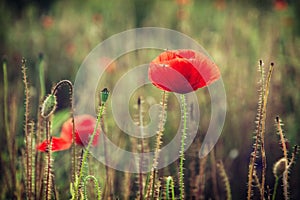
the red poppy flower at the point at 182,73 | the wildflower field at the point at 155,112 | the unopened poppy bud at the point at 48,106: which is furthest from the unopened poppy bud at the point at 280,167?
the unopened poppy bud at the point at 48,106

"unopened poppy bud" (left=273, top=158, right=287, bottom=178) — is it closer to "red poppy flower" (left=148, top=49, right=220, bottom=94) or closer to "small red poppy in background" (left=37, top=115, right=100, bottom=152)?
"red poppy flower" (left=148, top=49, right=220, bottom=94)

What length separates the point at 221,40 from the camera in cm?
324

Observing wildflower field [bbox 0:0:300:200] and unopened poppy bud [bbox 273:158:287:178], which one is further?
wildflower field [bbox 0:0:300:200]

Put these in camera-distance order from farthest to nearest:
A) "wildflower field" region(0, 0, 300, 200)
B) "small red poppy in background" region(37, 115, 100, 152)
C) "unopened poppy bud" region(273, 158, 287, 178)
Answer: "small red poppy in background" region(37, 115, 100, 152), "wildflower field" region(0, 0, 300, 200), "unopened poppy bud" region(273, 158, 287, 178)

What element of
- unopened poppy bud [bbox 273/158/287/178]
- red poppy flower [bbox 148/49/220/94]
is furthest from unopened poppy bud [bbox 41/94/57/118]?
unopened poppy bud [bbox 273/158/287/178]

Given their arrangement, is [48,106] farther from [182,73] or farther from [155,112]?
[155,112]

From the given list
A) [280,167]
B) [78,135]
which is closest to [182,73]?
[280,167]

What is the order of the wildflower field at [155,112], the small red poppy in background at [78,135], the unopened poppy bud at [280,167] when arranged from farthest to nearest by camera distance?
the small red poppy in background at [78,135]
the wildflower field at [155,112]
the unopened poppy bud at [280,167]

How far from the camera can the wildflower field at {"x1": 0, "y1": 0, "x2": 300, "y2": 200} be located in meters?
1.24

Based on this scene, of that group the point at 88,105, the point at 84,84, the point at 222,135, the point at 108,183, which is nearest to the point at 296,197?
the point at 222,135

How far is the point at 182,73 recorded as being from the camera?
4.00ft

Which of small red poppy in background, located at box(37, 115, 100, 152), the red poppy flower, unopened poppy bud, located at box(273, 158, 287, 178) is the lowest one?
unopened poppy bud, located at box(273, 158, 287, 178)

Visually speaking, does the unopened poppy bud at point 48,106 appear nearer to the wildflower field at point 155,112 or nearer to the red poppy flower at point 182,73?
the wildflower field at point 155,112

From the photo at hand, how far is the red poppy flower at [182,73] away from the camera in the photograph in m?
1.22
